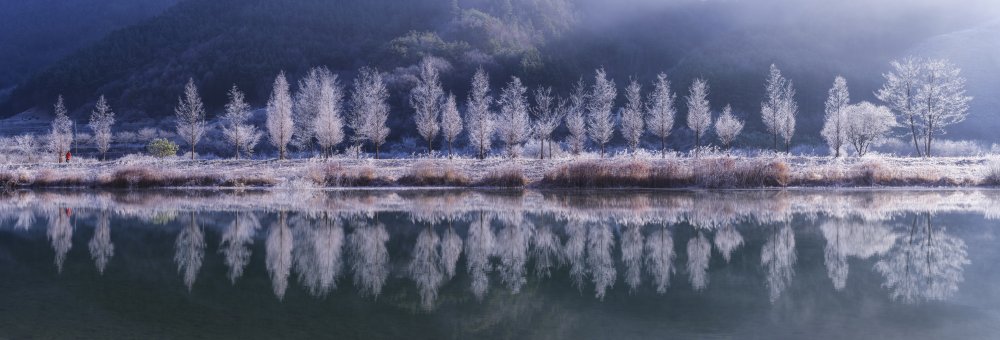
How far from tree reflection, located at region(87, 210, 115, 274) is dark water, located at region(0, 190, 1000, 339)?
0.08 metres

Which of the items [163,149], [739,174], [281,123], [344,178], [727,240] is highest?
[281,123]

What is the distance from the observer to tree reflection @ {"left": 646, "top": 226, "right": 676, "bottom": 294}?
10578 millimetres

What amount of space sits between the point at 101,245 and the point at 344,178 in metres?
19.4

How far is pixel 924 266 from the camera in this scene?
11750 mm

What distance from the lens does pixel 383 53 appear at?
12031 centimetres

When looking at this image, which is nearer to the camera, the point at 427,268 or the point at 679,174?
the point at 427,268

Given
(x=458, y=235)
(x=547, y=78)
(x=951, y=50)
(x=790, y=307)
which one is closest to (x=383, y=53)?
(x=547, y=78)

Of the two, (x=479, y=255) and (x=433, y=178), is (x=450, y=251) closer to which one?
(x=479, y=255)

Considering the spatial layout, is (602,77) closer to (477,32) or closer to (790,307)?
(790,307)

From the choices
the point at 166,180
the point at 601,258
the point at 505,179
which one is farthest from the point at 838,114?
the point at 601,258

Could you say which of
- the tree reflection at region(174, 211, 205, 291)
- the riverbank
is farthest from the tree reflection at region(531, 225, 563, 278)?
the riverbank

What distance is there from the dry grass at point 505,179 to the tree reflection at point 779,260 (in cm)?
1784

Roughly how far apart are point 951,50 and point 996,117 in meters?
18.2

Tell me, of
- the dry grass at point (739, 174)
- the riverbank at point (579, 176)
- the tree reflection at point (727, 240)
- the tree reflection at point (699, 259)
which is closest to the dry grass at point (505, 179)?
the riverbank at point (579, 176)
